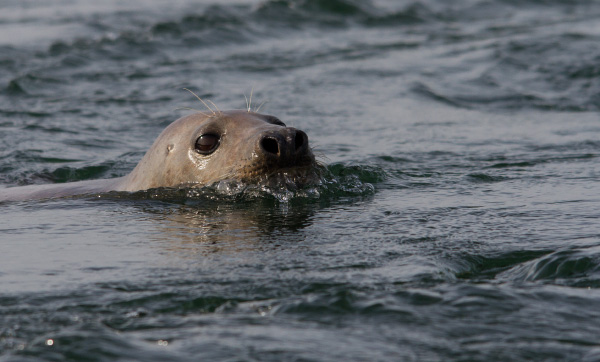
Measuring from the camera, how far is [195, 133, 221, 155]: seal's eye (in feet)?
18.5

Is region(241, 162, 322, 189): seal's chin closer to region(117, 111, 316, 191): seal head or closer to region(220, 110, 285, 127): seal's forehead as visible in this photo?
region(117, 111, 316, 191): seal head

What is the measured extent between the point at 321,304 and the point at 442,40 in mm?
12094

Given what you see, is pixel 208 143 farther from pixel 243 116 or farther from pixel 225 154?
pixel 243 116

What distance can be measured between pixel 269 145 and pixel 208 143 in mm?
527

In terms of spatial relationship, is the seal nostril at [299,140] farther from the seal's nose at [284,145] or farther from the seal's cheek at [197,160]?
the seal's cheek at [197,160]

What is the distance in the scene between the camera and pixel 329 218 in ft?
16.8

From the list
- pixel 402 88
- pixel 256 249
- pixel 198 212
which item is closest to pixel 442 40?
pixel 402 88

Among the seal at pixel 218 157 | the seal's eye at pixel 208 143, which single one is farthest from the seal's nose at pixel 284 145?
the seal's eye at pixel 208 143

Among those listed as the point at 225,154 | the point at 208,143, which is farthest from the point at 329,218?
the point at 208,143

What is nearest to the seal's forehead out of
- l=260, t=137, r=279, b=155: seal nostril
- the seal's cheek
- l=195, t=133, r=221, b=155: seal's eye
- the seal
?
the seal

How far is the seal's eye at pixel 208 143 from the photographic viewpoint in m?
5.64

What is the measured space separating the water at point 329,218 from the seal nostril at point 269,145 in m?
0.28

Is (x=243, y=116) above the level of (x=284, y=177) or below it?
above

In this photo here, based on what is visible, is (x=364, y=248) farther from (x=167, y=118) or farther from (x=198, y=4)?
(x=198, y=4)
